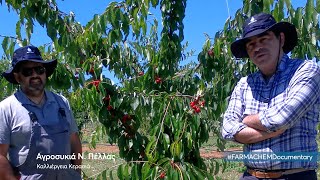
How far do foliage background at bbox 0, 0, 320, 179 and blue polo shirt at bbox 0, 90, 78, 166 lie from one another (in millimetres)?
324

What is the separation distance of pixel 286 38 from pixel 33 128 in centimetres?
148

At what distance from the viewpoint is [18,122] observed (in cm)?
269

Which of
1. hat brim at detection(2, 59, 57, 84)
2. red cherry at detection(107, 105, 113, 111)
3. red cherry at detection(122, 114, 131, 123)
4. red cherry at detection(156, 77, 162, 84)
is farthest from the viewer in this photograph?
red cherry at detection(156, 77, 162, 84)

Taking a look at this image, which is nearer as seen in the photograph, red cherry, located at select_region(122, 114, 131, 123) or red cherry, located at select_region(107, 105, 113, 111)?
red cherry, located at select_region(107, 105, 113, 111)

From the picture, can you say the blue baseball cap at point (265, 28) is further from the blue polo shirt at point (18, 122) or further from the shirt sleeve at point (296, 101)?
the blue polo shirt at point (18, 122)

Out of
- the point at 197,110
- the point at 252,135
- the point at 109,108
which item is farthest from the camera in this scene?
the point at 109,108

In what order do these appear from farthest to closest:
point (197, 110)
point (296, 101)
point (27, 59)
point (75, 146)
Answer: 1. point (75, 146)
2. point (197, 110)
3. point (27, 59)
4. point (296, 101)

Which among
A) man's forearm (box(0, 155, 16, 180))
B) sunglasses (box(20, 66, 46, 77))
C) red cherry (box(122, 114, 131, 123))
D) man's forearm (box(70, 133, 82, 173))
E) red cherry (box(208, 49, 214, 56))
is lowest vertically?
man's forearm (box(0, 155, 16, 180))

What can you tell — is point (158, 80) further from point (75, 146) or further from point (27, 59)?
point (27, 59)

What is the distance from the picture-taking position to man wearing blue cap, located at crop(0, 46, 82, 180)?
2686mm

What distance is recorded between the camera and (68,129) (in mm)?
2900

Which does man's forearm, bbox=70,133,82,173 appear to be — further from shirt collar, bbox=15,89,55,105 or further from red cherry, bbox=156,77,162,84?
red cherry, bbox=156,77,162,84

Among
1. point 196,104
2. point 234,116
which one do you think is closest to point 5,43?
point 196,104

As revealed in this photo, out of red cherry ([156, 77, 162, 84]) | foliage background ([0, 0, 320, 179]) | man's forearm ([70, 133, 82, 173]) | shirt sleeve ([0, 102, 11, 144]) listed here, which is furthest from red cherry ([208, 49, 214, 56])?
shirt sleeve ([0, 102, 11, 144])
